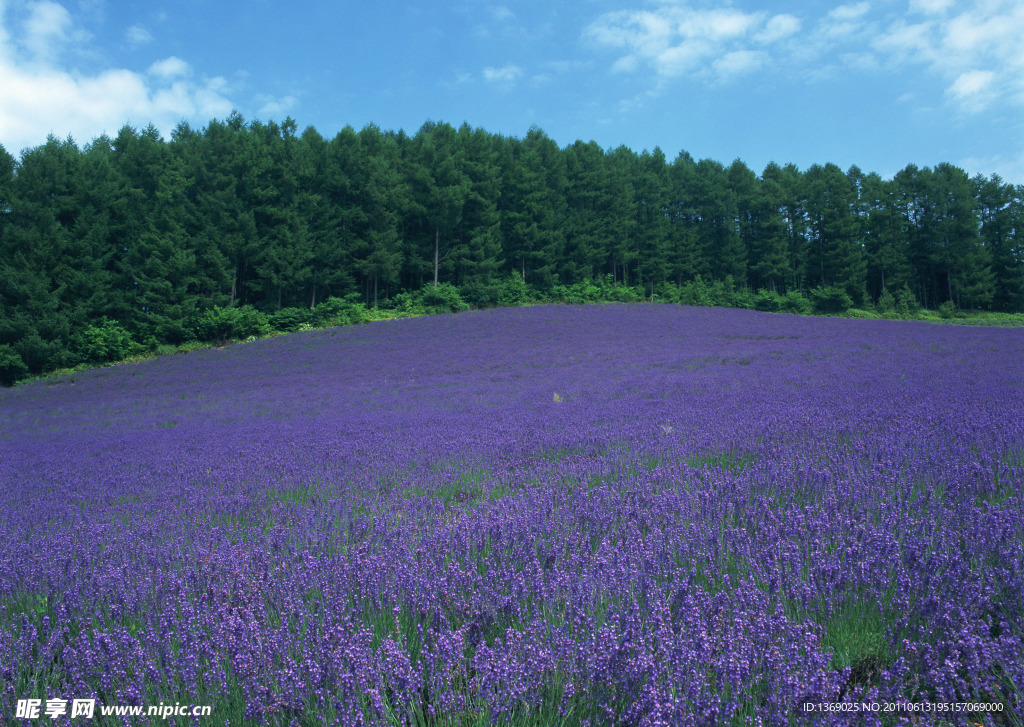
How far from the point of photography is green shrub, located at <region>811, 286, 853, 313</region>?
36.8 meters

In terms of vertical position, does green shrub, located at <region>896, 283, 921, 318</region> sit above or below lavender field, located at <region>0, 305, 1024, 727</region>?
above

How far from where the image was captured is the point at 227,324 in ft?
91.1

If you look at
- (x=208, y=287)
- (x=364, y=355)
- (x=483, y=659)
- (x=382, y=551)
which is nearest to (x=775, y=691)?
(x=483, y=659)

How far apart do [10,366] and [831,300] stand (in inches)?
1944

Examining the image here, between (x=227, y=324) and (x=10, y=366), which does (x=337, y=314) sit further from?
(x=10, y=366)

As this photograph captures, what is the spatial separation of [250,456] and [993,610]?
675 centimetres

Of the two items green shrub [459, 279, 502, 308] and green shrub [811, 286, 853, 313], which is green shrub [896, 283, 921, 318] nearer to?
green shrub [811, 286, 853, 313]

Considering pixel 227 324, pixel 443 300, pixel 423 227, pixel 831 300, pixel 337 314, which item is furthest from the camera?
pixel 423 227

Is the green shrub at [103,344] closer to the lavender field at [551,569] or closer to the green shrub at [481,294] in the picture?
the green shrub at [481,294]

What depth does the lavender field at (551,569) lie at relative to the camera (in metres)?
1.51

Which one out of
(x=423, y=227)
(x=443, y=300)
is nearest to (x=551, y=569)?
(x=443, y=300)

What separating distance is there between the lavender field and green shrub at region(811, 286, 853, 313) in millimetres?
34624

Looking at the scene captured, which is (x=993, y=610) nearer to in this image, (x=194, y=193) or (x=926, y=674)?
(x=926, y=674)

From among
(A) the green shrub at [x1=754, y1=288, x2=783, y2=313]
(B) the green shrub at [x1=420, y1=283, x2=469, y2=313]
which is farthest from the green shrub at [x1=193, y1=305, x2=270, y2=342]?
(A) the green shrub at [x1=754, y1=288, x2=783, y2=313]
